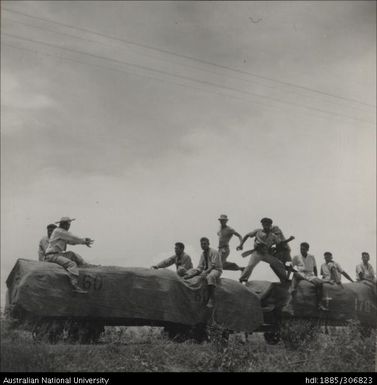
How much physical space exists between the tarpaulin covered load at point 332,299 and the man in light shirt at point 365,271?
280 millimetres

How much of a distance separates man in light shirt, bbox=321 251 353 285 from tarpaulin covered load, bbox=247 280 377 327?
0.26 m

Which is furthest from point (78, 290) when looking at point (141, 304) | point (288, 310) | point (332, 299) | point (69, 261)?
point (332, 299)

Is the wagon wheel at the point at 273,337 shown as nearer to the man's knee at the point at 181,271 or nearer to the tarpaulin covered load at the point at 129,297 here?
the tarpaulin covered load at the point at 129,297

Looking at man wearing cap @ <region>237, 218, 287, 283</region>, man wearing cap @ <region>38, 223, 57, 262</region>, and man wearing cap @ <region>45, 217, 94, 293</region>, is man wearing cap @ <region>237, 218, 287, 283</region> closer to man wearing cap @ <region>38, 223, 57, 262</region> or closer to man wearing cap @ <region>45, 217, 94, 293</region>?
man wearing cap @ <region>45, 217, 94, 293</region>

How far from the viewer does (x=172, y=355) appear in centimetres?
849

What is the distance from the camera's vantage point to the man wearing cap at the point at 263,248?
1158cm

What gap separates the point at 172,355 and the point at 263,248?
13.0 ft

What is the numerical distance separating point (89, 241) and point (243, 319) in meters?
3.80

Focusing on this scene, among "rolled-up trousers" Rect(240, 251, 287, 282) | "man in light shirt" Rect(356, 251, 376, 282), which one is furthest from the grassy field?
"man in light shirt" Rect(356, 251, 376, 282)

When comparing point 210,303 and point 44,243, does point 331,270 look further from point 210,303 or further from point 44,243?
point 44,243

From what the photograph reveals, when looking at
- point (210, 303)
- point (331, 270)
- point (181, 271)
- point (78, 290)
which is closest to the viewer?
point (78, 290)

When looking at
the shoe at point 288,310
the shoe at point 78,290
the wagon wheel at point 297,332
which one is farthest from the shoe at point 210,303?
the shoe at point 78,290
